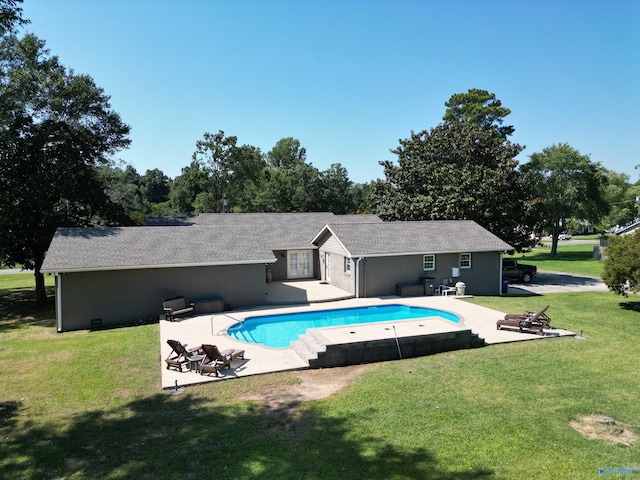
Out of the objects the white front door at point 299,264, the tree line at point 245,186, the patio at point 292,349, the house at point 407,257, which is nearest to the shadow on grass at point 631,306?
the house at point 407,257

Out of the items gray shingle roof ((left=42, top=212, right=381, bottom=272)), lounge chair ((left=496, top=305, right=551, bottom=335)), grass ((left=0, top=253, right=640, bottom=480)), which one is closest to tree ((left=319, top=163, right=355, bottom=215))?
gray shingle roof ((left=42, top=212, right=381, bottom=272))

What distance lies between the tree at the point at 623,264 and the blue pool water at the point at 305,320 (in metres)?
7.83

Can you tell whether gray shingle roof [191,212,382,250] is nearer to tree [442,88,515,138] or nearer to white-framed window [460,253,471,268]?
white-framed window [460,253,471,268]

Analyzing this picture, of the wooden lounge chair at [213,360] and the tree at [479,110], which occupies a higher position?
the tree at [479,110]

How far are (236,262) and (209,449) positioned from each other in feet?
43.1

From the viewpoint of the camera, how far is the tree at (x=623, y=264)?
18.2m

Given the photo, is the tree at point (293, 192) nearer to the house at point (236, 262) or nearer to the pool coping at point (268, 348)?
the house at point (236, 262)

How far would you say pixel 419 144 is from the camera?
36094mm

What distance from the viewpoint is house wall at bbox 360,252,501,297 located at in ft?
74.6

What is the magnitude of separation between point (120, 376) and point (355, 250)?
1364 centimetres

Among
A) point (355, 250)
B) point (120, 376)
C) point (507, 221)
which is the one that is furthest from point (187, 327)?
point (507, 221)

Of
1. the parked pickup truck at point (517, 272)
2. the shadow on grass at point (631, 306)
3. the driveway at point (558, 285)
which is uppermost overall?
the parked pickup truck at point (517, 272)

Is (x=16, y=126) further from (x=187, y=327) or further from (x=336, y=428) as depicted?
(x=336, y=428)

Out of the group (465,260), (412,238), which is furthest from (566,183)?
(412,238)
